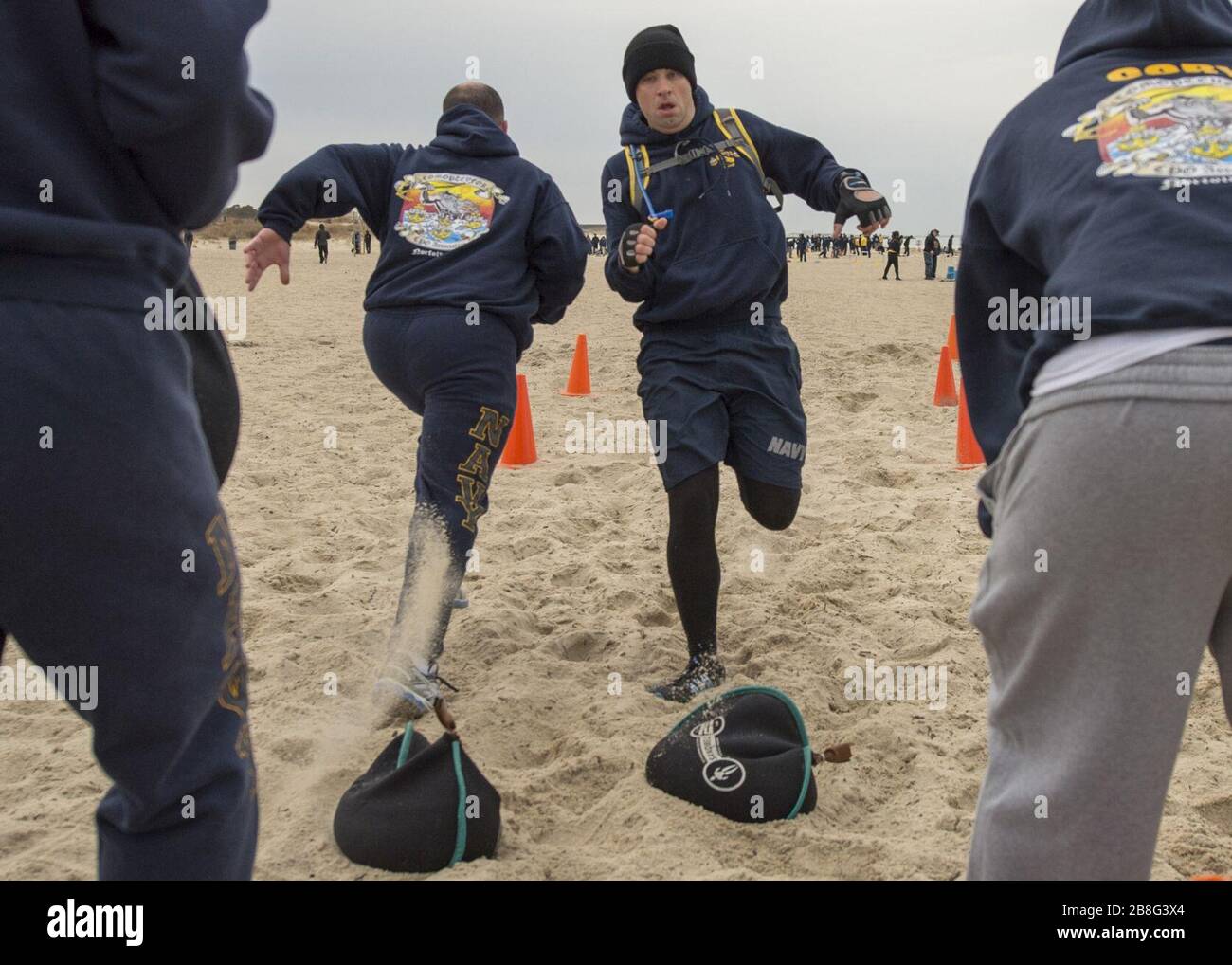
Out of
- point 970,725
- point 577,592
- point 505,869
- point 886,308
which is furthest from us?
point 886,308

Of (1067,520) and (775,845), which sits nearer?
(1067,520)

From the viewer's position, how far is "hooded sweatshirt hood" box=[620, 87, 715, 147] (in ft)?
11.6

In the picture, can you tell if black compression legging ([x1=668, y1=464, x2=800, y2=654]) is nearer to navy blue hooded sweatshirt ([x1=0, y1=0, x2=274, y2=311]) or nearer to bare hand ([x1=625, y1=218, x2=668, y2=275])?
bare hand ([x1=625, y1=218, x2=668, y2=275])

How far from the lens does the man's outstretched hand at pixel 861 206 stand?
3.15m

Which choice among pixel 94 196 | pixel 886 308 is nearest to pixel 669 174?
pixel 94 196

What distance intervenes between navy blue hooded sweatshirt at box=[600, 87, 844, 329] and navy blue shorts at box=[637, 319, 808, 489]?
0.30ft

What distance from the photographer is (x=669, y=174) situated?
3488 mm

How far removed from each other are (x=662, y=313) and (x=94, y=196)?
7.29 feet

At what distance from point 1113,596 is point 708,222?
230 cm

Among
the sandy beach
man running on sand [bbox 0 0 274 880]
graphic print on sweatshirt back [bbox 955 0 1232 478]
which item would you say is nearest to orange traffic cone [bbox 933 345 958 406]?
the sandy beach

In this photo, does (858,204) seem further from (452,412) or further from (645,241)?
(452,412)

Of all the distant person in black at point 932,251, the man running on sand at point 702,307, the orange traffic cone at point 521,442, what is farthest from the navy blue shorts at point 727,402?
the distant person in black at point 932,251

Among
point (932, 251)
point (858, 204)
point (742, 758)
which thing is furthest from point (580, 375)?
point (932, 251)

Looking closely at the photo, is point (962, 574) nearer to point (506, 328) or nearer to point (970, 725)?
point (970, 725)
